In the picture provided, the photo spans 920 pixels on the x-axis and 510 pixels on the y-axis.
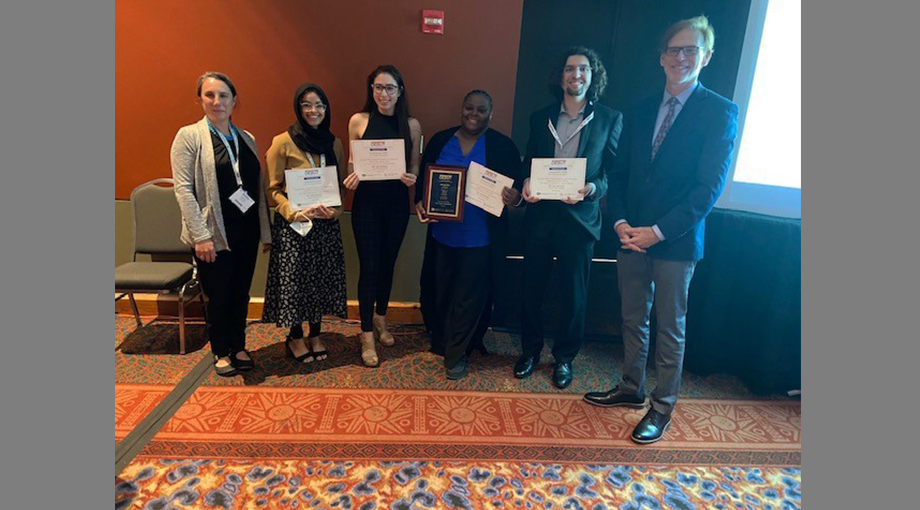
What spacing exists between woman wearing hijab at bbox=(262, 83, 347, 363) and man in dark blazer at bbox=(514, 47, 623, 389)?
1125mm

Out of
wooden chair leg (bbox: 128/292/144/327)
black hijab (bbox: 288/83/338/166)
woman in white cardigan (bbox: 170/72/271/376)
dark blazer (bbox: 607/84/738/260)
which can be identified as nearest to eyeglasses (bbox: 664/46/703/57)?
dark blazer (bbox: 607/84/738/260)

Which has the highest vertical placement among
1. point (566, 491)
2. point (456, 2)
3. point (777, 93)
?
point (456, 2)

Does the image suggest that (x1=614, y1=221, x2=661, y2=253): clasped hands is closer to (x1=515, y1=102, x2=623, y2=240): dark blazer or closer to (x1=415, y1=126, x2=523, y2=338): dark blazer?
(x1=515, y1=102, x2=623, y2=240): dark blazer

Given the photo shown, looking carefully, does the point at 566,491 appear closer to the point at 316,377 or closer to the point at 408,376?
the point at 408,376

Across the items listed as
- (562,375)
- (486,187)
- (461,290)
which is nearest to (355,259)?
(461,290)

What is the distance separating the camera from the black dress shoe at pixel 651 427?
7.28 feet

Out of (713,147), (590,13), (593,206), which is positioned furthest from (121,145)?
(713,147)

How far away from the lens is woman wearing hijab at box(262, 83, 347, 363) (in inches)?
95.3

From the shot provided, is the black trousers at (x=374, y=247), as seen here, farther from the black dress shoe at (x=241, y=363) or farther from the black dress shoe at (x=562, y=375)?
the black dress shoe at (x=562, y=375)

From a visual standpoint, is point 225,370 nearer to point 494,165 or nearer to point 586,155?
point 494,165

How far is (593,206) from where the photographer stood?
245 centimetres

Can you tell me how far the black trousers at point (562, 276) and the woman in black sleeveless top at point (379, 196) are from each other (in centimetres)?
79

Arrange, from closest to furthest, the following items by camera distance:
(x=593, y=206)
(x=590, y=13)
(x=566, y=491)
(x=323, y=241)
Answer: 1. (x=566, y=491)
2. (x=593, y=206)
3. (x=323, y=241)
4. (x=590, y=13)

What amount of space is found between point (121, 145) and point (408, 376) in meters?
2.50
